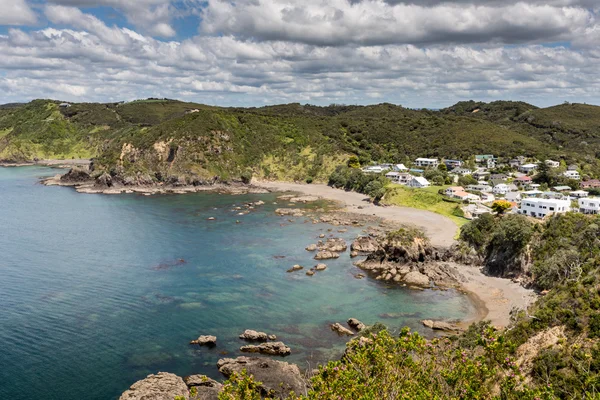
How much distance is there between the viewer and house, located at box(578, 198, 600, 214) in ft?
248

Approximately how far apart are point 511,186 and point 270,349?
8058 cm

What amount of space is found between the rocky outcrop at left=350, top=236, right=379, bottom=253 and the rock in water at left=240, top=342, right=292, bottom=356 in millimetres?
33563

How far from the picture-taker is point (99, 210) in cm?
10788

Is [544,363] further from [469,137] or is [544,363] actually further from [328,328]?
[469,137]

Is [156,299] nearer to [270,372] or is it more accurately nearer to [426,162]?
[270,372]

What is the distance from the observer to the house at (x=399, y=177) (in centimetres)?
12280

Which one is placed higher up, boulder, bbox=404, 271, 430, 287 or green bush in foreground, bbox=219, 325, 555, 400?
green bush in foreground, bbox=219, 325, 555, 400

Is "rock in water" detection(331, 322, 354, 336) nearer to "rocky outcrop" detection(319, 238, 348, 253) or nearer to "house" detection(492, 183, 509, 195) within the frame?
"rocky outcrop" detection(319, 238, 348, 253)

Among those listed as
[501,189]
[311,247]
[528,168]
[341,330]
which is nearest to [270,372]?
[341,330]

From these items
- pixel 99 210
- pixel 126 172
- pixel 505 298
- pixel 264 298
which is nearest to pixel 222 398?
pixel 264 298

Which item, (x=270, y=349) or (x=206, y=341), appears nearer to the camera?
(x=270, y=349)

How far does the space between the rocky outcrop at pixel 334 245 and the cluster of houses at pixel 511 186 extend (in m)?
30.5

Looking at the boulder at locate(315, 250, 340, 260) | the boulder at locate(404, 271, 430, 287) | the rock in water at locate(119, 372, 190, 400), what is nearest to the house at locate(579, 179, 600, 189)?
the boulder at locate(404, 271, 430, 287)

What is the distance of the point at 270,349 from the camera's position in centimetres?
4356
